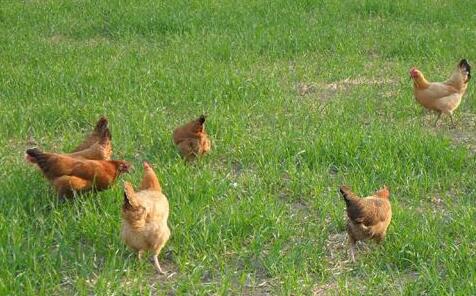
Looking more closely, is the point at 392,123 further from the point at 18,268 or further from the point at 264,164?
the point at 18,268

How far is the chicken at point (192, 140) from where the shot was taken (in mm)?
6273

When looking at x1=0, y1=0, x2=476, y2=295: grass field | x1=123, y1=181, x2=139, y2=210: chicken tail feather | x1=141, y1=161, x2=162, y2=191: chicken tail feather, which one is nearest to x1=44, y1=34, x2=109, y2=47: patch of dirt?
x1=0, y1=0, x2=476, y2=295: grass field

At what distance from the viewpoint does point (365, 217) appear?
4.75 metres

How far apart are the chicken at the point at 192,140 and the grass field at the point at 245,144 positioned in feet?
0.46

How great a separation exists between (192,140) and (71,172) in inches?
50.7

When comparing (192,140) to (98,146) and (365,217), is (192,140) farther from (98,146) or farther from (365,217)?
(365,217)

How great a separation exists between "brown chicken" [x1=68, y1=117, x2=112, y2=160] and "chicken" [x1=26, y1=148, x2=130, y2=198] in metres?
0.41

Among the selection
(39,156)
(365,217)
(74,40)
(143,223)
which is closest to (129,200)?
(143,223)

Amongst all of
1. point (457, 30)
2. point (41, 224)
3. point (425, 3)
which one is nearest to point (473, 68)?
point (457, 30)

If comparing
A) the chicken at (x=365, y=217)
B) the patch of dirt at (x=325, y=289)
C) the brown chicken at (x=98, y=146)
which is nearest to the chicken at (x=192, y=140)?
the brown chicken at (x=98, y=146)

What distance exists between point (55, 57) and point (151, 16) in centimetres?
261

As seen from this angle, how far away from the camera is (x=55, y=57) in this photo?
32.5 ft

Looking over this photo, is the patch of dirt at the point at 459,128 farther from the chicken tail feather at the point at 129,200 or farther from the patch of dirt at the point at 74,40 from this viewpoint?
the patch of dirt at the point at 74,40

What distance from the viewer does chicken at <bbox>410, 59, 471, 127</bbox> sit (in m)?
7.65
